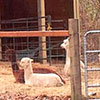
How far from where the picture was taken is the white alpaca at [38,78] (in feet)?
23.9

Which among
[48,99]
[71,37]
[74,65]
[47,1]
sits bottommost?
[48,99]

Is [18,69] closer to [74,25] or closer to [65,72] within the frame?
[65,72]

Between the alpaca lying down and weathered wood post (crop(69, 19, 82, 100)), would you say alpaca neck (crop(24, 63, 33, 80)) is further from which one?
weathered wood post (crop(69, 19, 82, 100))

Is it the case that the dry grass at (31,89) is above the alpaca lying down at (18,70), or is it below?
below

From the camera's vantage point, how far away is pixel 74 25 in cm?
638

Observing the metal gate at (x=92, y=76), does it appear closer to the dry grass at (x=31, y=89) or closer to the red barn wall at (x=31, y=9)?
the dry grass at (x=31, y=89)

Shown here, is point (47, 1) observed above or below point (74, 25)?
above

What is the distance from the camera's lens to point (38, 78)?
23.9 ft

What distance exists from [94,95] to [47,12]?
768cm

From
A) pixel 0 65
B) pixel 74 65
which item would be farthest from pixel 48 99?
pixel 0 65

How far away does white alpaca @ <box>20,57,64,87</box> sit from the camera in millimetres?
7277

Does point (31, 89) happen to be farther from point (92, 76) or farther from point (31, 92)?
point (92, 76)

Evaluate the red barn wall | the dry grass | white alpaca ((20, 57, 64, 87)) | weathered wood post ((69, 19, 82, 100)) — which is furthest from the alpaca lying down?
the red barn wall

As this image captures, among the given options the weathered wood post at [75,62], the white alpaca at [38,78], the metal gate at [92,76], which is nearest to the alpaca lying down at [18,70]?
the white alpaca at [38,78]
